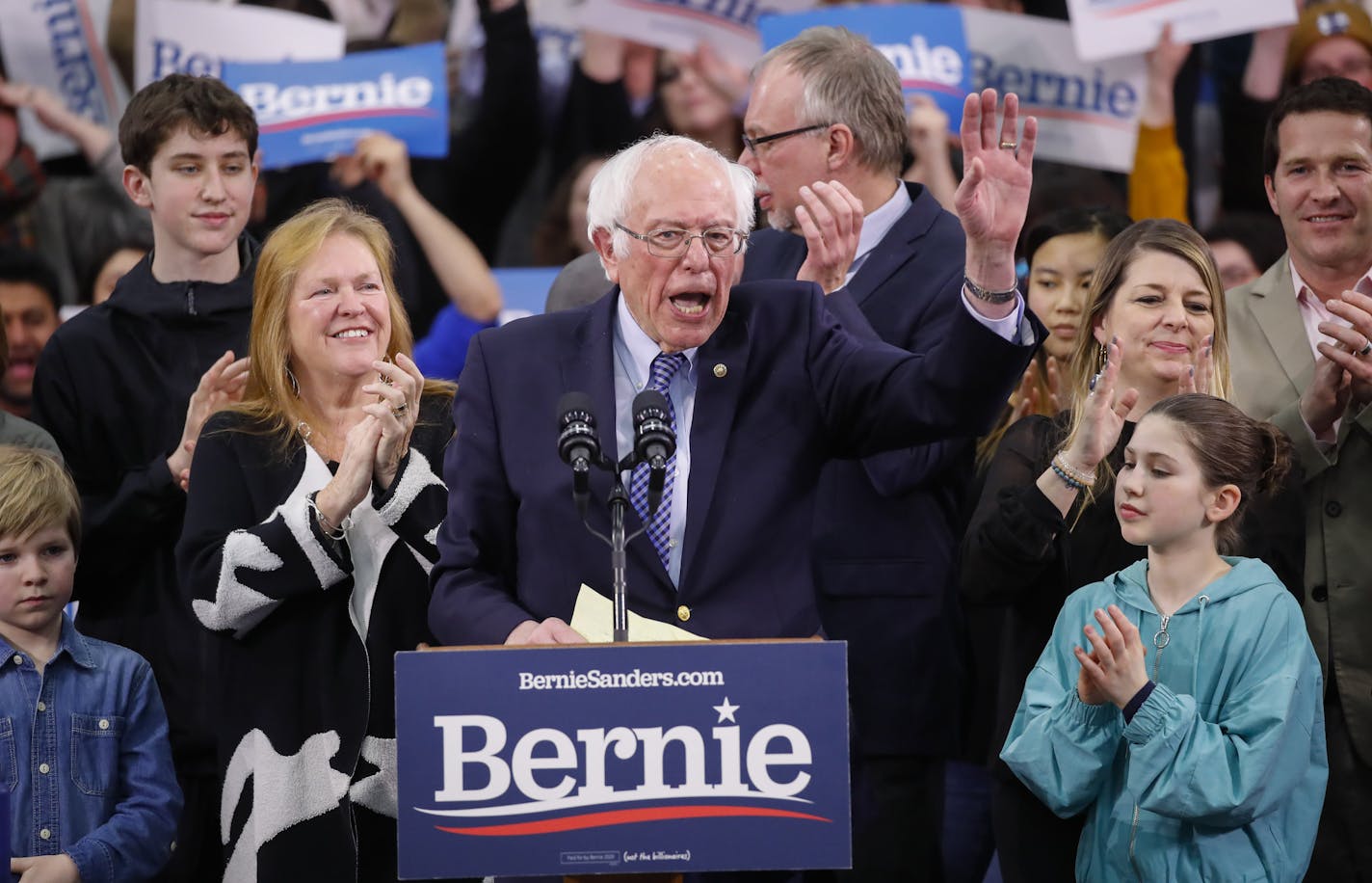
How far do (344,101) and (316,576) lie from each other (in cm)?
282

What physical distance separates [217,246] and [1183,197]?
3.50 m

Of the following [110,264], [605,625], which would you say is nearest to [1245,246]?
[605,625]

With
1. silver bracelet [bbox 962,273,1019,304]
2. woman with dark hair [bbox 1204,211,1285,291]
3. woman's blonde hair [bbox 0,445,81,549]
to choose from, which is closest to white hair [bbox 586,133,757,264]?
silver bracelet [bbox 962,273,1019,304]

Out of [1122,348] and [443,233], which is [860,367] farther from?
[443,233]

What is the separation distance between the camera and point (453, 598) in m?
3.15

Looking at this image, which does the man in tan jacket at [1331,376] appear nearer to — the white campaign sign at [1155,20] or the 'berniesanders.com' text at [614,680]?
the white campaign sign at [1155,20]

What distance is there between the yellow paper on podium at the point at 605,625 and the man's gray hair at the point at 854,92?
1789 mm

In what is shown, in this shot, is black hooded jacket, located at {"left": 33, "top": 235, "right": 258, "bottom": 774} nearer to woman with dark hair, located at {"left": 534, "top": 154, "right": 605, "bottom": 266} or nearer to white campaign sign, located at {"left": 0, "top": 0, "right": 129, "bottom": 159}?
woman with dark hair, located at {"left": 534, "top": 154, "right": 605, "bottom": 266}

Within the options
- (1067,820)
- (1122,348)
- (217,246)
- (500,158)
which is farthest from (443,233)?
(1067,820)

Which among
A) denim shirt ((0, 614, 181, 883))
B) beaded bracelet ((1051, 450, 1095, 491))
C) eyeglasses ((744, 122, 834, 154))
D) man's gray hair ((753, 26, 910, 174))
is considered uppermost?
man's gray hair ((753, 26, 910, 174))

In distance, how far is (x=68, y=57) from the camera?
6.66 metres

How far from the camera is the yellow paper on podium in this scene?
2893 millimetres

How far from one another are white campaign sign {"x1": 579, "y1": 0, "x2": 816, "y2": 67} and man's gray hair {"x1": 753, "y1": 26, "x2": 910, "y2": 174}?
2272 mm

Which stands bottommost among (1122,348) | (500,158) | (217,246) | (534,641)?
(534,641)
